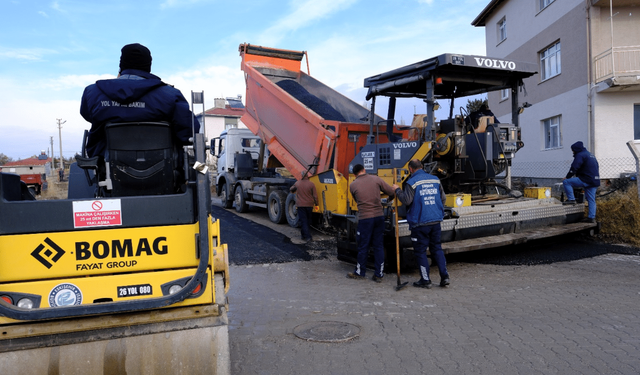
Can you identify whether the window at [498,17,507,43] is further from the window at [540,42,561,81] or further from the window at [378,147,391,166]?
the window at [378,147,391,166]

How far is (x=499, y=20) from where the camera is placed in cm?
2106

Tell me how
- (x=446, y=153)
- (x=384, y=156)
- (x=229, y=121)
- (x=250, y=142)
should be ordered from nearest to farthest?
(x=446, y=153) → (x=384, y=156) → (x=250, y=142) → (x=229, y=121)

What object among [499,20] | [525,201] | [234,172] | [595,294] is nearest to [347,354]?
[595,294]

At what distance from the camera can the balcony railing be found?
44.8 ft

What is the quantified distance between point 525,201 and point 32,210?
23.3ft

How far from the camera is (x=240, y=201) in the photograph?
13984mm

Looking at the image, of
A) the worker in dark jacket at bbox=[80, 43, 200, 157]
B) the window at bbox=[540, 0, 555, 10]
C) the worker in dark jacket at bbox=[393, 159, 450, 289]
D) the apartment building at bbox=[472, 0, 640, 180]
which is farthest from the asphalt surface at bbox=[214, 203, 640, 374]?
the window at bbox=[540, 0, 555, 10]

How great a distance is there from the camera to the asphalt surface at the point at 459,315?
3744mm

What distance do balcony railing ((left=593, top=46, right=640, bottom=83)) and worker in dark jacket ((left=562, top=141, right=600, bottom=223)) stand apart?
6.57 metres

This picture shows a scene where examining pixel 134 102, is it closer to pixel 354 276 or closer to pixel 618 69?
pixel 354 276

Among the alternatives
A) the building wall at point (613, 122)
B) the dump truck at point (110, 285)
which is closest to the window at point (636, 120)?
the building wall at point (613, 122)

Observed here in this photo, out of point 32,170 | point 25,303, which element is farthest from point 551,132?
point 25,303

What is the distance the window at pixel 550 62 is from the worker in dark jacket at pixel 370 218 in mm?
12694

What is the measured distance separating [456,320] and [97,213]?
→ 348 centimetres
